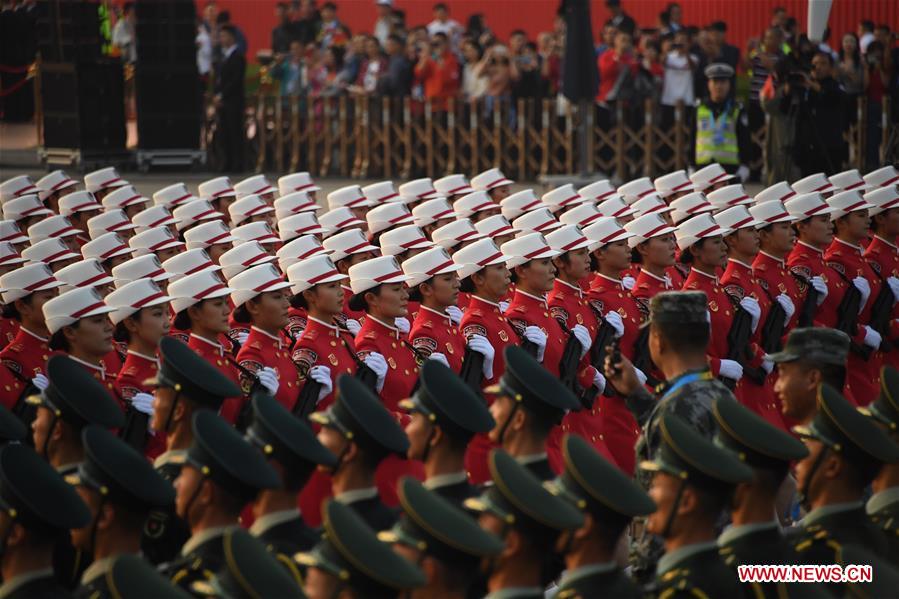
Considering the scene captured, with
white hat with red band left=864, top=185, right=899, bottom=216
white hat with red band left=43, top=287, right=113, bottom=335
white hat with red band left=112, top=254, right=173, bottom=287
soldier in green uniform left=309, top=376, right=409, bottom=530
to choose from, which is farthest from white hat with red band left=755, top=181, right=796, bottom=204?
soldier in green uniform left=309, top=376, right=409, bottom=530

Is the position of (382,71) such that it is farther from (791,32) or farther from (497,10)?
(497,10)

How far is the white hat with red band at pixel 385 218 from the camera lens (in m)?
11.6

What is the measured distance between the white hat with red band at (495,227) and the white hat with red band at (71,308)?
3251mm

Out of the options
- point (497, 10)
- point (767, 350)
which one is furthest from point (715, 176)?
point (497, 10)

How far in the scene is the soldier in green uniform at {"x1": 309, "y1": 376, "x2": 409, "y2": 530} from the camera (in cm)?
563

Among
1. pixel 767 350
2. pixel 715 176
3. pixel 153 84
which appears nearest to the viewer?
pixel 767 350

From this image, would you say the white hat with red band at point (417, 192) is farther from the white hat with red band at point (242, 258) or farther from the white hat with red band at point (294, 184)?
the white hat with red band at point (242, 258)

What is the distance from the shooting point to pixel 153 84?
69.3 feet

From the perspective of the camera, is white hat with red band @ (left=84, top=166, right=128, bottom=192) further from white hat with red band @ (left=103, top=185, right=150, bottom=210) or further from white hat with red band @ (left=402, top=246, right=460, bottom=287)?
white hat with red band @ (left=402, top=246, right=460, bottom=287)

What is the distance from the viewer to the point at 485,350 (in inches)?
340

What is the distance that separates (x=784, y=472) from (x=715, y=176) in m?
8.99

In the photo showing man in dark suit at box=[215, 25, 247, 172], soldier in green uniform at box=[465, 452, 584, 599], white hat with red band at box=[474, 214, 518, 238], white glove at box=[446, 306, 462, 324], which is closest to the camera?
soldier in green uniform at box=[465, 452, 584, 599]

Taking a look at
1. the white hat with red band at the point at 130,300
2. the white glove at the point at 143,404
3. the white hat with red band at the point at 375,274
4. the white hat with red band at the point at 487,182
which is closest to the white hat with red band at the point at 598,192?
the white hat with red band at the point at 487,182

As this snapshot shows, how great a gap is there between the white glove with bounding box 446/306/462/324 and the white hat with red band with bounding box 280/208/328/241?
1.77 meters
